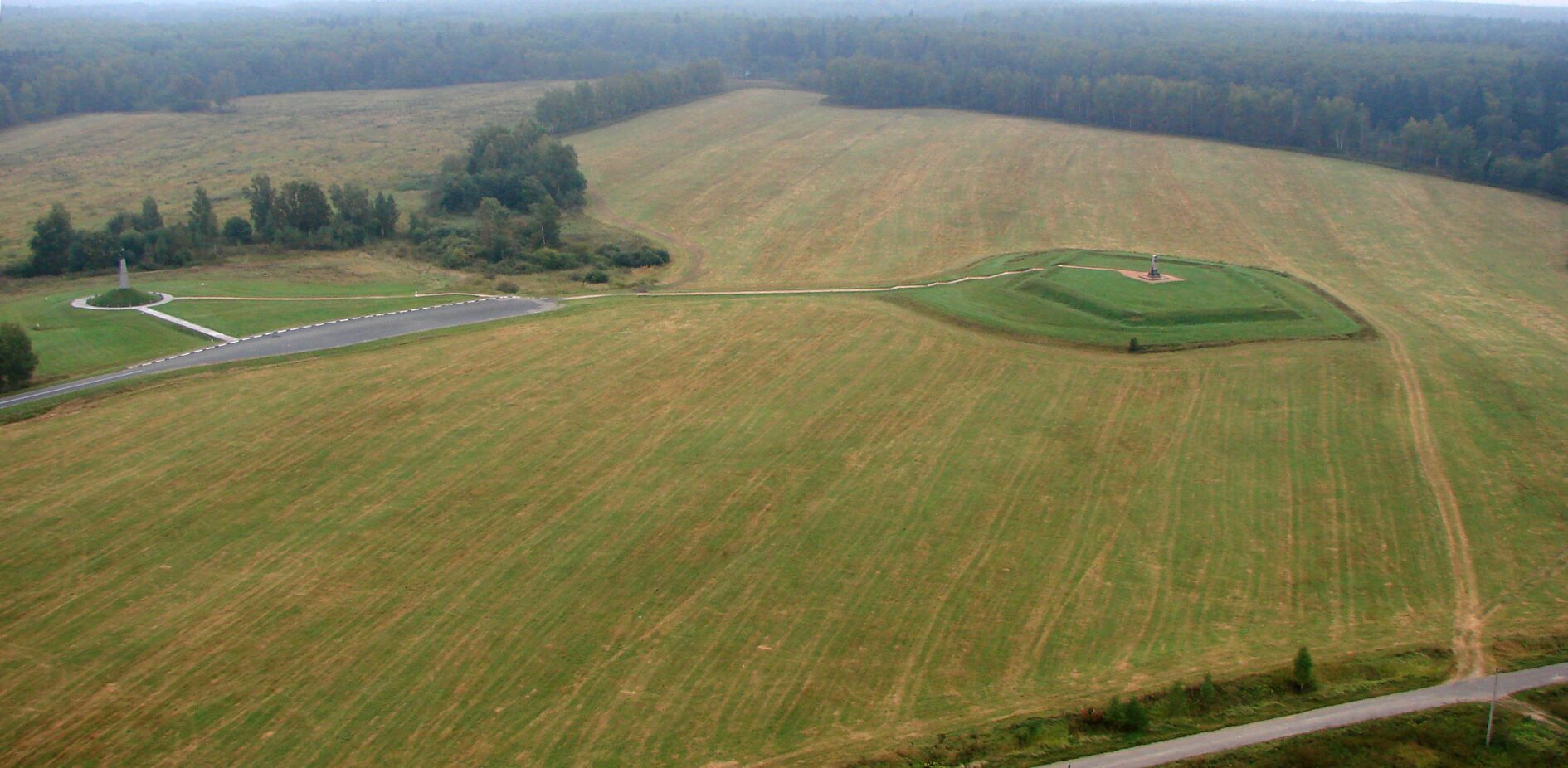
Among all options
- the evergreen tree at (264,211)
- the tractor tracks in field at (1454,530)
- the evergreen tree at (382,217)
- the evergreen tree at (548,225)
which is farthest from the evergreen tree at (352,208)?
the tractor tracks in field at (1454,530)

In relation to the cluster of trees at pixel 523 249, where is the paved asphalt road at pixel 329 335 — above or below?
below

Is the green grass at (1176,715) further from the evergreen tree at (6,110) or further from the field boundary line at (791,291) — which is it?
the evergreen tree at (6,110)

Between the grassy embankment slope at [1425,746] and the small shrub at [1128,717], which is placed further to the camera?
the small shrub at [1128,717]

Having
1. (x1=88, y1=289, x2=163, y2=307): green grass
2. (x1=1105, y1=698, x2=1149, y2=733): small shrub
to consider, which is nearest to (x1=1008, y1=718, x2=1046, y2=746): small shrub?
(x1=1105, y1=698, x2=1149, y2=733): small shrub

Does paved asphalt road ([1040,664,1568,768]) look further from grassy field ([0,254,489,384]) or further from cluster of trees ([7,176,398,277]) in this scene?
cluster of trees ([7,176,398,277])

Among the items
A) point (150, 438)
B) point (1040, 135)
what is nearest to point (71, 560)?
point (150, 438)

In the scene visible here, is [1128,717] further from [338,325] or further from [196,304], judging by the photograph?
[196,304]
